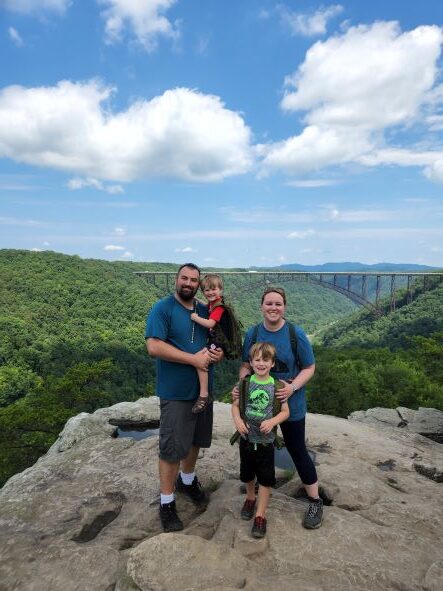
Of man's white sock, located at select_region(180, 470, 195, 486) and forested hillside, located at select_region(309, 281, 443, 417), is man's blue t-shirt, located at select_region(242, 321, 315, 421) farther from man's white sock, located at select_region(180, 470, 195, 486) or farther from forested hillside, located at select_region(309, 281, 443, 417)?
forested hillside, located at select_region(309, 281, 443, 417)

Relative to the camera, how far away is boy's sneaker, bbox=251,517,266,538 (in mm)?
3244

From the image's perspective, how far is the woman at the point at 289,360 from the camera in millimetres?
3404

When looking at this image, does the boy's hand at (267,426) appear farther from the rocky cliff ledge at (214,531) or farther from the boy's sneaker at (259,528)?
the rocky cliff ledge at (214,531)

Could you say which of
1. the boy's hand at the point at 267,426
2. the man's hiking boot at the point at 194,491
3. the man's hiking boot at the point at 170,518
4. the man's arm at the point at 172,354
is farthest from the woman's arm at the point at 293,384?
the man's hiking boot at the point at 194,491

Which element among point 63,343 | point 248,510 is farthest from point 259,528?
point 63,343

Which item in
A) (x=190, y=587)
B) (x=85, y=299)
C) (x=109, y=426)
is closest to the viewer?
(x=190, y=587)

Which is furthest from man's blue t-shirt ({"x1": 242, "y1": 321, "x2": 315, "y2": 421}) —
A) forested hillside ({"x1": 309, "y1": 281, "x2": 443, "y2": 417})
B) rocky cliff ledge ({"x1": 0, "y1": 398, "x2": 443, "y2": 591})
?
forested hillside ({"x1": 309, "y1": 281, "x2": 443, "y2": 417})

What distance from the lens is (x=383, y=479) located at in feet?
17.1

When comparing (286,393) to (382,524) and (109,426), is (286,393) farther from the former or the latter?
(109,426)

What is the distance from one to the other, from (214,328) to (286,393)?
89cm

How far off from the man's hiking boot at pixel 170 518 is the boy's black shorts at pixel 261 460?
35.2 inches

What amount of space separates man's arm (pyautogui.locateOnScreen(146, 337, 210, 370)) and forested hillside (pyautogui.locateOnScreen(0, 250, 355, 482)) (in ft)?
46.8

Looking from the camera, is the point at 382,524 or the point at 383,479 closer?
the point at 382,524

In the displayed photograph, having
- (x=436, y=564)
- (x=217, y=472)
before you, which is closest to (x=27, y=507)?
(x=217, y=472)
